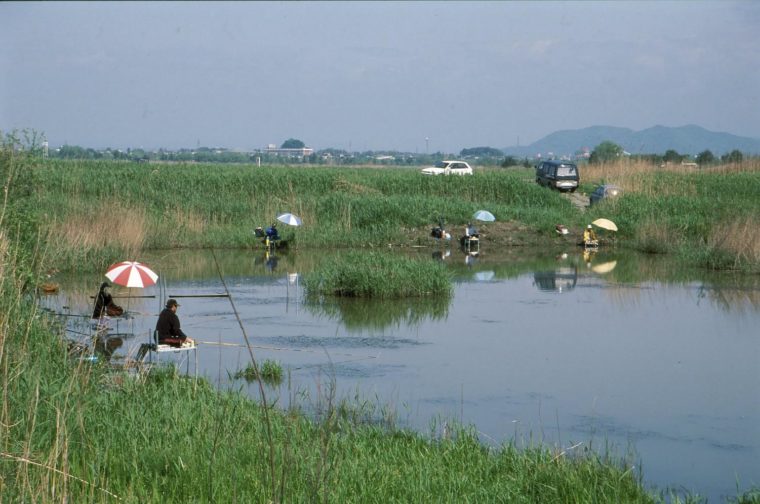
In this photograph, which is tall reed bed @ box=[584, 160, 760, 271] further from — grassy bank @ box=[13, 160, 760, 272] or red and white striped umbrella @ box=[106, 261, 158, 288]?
red and white striped umbrella @ box=[106, 261, 158, 288]

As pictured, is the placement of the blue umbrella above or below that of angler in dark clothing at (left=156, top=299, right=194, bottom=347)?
above

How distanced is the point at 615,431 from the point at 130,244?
50.8 ft

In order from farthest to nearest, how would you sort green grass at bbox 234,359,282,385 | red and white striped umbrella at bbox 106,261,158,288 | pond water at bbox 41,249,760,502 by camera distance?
red and white striped umbrella at bbox 106,261,158,288 → green grass at bbox 234,359,282,385 → pond water at bbox 41,249,760,502

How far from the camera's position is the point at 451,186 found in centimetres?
3725

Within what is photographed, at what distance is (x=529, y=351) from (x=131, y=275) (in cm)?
608

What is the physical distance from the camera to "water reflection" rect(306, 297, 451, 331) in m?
17.2

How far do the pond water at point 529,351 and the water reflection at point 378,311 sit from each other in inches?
1.6

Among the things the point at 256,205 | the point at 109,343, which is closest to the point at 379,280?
the point at 109,343

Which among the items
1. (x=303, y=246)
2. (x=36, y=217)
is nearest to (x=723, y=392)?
(x=36, y=217)

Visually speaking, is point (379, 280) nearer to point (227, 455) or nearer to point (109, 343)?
point (109, 343)

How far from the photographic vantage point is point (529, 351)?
1532 centimetres

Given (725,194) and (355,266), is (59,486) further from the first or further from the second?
(725,194)

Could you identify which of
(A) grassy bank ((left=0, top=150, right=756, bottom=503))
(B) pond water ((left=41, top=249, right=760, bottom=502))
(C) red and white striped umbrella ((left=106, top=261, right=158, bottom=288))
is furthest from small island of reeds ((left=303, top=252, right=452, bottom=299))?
(A) grassy bank ((left=0, top=150, right=756, bottom=503))

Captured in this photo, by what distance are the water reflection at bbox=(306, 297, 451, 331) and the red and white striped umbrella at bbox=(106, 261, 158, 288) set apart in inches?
143
